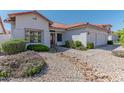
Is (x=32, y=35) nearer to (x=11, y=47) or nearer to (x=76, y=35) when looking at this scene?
(x=11, y=47)

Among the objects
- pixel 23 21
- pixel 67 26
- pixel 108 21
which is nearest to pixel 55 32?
pixel 67 26

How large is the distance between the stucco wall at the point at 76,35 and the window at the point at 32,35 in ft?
15.2

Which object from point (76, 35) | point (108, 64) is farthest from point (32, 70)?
point (76, 35)

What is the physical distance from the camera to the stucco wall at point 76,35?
52.9 feet

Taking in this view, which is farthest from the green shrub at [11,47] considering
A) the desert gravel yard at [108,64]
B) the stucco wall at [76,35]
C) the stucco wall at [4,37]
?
the stucco wall at [76,35]

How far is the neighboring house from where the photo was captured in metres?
12.3

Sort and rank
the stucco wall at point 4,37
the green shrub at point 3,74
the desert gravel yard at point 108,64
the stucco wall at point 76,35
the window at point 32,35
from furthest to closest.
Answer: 1. the stucco wall at point 76,35
2. the window at point 32,35
3. the stucco wall at point 4,37
4. the desert gravel yard at point 108,64
5. the green shrub at point 3,74

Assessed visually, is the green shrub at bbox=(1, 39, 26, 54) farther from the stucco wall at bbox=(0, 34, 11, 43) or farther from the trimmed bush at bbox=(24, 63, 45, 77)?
the trimmed bush at bbox=(24, 63, 45, 77)

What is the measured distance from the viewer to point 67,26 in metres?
17.9

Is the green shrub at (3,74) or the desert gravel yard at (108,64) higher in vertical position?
the green shrub at (3,74)

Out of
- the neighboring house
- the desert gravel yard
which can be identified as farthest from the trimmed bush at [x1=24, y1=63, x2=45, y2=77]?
the neighboring house

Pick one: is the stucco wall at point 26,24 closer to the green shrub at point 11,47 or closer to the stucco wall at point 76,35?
the green shrub at point 11,47

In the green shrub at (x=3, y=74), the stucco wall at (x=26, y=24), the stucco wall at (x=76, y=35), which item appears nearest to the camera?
the green shrub at (x=3, y=74)
